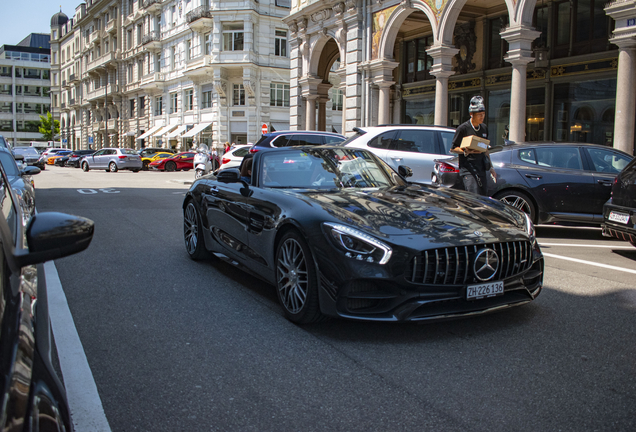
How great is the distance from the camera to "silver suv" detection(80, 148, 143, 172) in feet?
124

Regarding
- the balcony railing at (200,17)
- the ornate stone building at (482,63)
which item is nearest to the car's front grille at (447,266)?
the ornate stone building at (482,63)

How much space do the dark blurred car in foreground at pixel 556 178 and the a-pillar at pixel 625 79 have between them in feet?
17.6

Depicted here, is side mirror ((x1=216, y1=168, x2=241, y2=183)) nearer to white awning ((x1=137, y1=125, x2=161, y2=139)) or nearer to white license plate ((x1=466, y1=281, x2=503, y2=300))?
white license plate ((x1=466, y1=281, x2=503, y2=300))

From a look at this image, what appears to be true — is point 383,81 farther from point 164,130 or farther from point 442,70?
point 164,130

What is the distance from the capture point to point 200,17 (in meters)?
45.5

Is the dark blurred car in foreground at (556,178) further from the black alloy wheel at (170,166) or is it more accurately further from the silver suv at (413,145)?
the black alloy wheel at (170,166)

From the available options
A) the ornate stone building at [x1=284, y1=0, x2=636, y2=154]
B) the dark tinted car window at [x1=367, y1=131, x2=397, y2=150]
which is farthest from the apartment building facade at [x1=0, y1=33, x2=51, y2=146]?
the dark tinted car window at [x1=367, y1=131, x2=397, y2=150]

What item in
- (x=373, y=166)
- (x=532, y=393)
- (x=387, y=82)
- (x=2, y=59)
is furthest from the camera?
(x=2, y=59)

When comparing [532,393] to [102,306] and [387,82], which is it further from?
[387,82]

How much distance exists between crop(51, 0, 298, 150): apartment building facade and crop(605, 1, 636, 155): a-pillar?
109 feet

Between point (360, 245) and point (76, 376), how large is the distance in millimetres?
1891

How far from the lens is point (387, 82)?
22766mm

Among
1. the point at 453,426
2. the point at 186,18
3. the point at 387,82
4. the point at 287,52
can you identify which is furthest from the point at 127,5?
the point at 453,426

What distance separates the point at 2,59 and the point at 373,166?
123 metres
